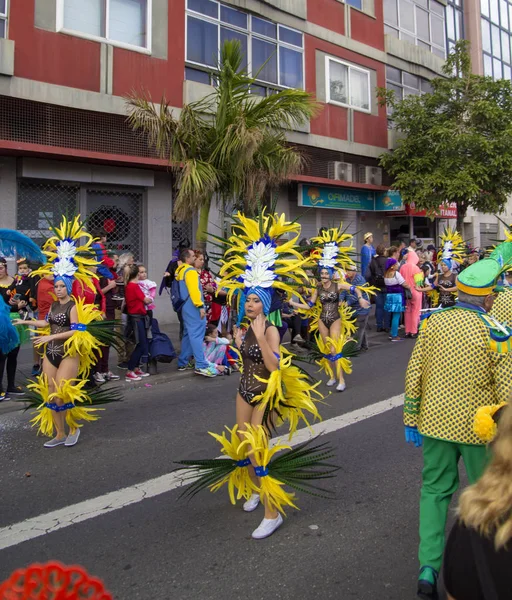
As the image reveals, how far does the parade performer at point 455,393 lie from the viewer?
3342mm

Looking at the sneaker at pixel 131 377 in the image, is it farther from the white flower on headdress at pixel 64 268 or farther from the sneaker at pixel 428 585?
the sneaker at pixel 428 585

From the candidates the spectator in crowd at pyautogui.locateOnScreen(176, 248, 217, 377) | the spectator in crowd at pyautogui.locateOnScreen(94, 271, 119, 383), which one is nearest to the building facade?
the spectator in crowd at pyautogui.locateOnScreen(94, 271, 119, 383)

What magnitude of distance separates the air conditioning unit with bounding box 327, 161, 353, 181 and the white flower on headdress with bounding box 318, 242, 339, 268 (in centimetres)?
1042

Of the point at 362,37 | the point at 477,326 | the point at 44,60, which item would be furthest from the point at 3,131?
the point at 362,37

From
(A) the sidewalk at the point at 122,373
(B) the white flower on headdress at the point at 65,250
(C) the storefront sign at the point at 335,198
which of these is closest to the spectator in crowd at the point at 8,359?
(A) the sidewalk at the point at 122,373

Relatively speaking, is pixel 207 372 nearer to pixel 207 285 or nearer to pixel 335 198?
pixel 207 285

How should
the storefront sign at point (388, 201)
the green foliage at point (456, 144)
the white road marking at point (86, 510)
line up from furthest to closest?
the storefront sign at point (388, 201) < the green foliage at point (456, 144) < the white road marking at point (86, 510)

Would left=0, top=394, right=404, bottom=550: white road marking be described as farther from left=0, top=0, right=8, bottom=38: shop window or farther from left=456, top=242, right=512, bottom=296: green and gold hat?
left=0, top=0, right=8, bottom=38: shop window

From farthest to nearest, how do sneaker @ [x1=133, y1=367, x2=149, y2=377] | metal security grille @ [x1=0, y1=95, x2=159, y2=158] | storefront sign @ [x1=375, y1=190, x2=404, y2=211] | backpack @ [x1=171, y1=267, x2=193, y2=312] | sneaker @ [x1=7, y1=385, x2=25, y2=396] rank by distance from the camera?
storefront sign @ [x1=375, y1=190, x2=404, y2=211], metal security grille @ [x1=0, y1=95, x2=159, y2=158], backpack @ [x1=171, y1=267, x2=193, y2=312], sneaker @ [x1=133, y1=367, x2=149, y2=377], sneaker @ [x1=7, y1=385, x2=25, y2=396]

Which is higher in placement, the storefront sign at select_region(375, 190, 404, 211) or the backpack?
the storefront sign at select_region(375, 190, 404, 211)

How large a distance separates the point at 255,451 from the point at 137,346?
5473 millimetres

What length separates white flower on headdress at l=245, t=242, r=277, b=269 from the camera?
462 cm

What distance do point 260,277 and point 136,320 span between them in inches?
204

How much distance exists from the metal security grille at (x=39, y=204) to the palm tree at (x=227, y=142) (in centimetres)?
332
